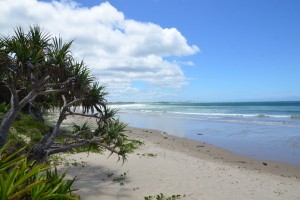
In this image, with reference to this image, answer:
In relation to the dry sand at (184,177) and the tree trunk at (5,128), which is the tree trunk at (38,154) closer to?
the tree trunk at (5,128)

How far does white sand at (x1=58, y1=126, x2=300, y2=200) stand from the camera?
329 inches

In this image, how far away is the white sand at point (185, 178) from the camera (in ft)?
27.5

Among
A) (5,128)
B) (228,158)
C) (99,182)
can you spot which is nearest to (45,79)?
(5,128)

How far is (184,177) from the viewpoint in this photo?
32.8 feet

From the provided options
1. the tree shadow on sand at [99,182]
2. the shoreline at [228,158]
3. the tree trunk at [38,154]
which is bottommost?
the shoreline at [228,158]

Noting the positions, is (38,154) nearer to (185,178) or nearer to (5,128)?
(5,128)

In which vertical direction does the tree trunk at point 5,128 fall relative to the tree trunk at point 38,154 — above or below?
above

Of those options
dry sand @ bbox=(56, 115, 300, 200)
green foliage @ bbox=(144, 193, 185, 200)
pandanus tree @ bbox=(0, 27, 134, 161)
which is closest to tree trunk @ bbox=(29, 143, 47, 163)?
pandanus tree @ bbox=(0, 27, 134, 161)

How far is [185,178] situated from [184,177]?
0.41 feet

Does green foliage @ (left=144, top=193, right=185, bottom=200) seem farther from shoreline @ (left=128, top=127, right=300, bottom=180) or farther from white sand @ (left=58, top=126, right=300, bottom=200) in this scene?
shoreline @ (left=128, top=127, right=300, bottom=180)

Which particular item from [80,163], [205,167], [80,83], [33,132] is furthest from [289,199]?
[33,132]

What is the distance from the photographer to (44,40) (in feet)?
24.7

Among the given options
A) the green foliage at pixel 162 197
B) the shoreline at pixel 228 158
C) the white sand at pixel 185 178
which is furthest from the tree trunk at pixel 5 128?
the shoreline at pixel 228 158

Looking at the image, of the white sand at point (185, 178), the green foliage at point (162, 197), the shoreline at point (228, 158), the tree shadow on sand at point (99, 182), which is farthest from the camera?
the shoreline at point (228, 158)
